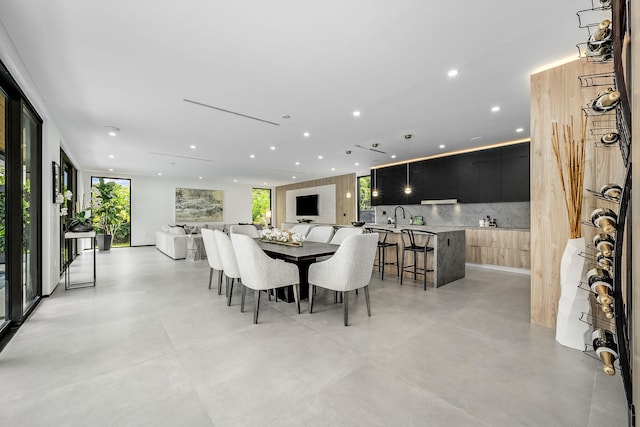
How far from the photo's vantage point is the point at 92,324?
2.80m

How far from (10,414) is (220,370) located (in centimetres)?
109

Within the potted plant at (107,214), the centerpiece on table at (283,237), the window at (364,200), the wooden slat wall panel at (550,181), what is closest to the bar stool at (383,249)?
the centerpiece on table at (283,237)

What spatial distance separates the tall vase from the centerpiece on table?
2.67 m

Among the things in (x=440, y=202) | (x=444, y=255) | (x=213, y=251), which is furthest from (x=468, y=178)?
(x=213, y=251)

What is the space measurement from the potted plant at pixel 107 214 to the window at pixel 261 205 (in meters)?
5.17

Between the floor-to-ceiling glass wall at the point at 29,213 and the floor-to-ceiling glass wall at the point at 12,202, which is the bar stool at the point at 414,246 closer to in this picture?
the floor-to-ceiling glass wall at the point at 12,202

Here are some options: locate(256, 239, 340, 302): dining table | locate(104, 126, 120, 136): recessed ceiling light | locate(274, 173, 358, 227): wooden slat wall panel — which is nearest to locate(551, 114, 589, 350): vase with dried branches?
locate(256, 239, 340, 302): dining table

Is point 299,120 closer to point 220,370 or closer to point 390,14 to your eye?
point 390,14

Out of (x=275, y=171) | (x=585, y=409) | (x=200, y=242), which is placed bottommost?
(x=585, y=409)

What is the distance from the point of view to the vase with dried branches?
7.41ft

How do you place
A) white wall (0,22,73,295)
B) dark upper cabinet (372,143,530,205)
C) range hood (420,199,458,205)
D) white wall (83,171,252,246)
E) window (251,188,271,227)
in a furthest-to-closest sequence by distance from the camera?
window (251,188,271,227)
white wall (83,171,252,246)
range hood (420,199,458,205)
dark upper cabinet (372,143,530,205)
white wall (0,22,73,295)

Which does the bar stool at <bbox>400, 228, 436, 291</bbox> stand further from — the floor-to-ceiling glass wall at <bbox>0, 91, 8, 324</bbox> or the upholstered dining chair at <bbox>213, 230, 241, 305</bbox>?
the floor-to-ceiling glass wall at <bbox>0, 91, 8, 324</bbox>

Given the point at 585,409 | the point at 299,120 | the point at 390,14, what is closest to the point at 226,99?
the point at 299,120

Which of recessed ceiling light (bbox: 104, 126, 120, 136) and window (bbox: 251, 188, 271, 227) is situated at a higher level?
recessed ceiling light (bbox: 104, 126, 120, 136)
